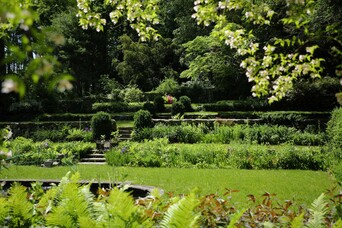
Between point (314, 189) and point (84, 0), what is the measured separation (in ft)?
20.4

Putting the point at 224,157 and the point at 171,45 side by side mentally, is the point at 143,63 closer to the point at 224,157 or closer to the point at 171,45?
the point at 171,45

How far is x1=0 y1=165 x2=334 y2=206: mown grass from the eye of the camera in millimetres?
7465

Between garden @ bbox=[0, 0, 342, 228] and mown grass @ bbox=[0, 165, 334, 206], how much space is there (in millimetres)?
49

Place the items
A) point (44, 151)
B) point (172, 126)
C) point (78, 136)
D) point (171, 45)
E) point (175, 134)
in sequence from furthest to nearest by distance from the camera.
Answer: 1. point (171, 45)
2. point (172, 126)
3. point (78, 136)
4. point (175, 134)
5. point (44, 151)

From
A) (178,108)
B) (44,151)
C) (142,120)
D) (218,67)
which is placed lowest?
(44,151)

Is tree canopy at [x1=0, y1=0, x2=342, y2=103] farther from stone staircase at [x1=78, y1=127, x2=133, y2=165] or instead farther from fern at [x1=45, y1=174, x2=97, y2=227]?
stone staircase at [x1=78, y1=127, x2=133, y2=165]

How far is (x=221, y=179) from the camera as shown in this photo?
8.74m

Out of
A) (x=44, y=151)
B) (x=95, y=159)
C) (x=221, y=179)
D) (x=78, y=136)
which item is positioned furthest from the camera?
(x=78, y=136)

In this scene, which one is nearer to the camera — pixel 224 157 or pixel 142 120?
pixel 224 157

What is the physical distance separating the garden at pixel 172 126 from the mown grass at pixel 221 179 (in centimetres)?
5

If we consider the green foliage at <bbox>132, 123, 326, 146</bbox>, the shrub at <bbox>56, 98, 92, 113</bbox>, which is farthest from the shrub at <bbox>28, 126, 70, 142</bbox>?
the shrub at <bbox>56, 98, 92, 113</bbox>

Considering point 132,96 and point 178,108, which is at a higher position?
point 132,96

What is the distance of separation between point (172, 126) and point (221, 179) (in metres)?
7.55

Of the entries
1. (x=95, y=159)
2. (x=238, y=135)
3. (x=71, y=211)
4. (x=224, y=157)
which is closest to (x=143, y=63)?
(x=238, y=135)
